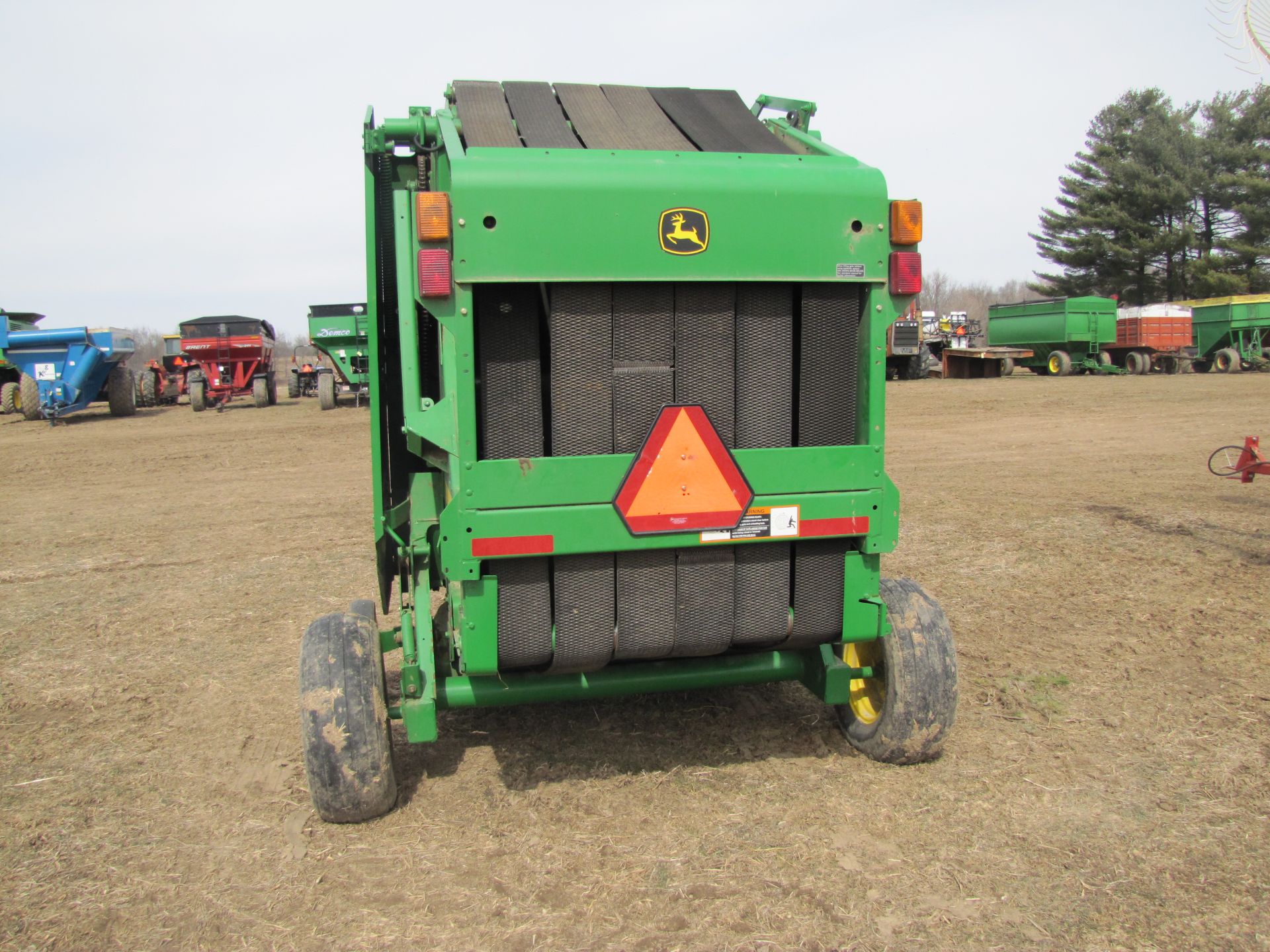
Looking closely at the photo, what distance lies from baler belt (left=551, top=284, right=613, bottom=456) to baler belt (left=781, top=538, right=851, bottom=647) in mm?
827

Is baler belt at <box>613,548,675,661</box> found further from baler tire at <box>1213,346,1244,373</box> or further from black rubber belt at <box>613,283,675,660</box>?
baler tire at <box>1213,346,1244,373</box>

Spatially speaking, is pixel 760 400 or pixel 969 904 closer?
pixel 969 904

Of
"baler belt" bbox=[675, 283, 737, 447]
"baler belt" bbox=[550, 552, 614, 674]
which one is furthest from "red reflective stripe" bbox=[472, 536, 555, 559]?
"baler belt" bbox=[675, 283, 737, 447]

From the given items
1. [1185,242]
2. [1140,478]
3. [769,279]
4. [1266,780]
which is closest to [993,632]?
[1266,780]

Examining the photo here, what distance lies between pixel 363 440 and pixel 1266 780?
14.8 m

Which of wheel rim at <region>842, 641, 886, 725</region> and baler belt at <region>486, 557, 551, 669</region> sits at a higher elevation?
baler belt at <region>486, 557, 551, 669</region>

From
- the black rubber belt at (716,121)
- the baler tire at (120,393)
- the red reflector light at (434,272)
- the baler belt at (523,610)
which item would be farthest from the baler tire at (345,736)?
the baler tire at (120,393)

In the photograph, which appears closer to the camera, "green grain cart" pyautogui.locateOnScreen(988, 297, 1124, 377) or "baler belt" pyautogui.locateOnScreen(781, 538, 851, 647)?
"baler belt" pyautogui.locateOnScreen(781, 538, 851, 647)

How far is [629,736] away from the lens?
14.1 feet

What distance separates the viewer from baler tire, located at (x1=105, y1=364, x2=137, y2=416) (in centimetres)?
2338

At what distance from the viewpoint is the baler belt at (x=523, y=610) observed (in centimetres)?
334

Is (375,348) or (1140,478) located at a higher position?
(375,348)

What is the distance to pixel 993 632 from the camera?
18.7 ft

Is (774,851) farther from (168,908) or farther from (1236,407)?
(1236,407)
